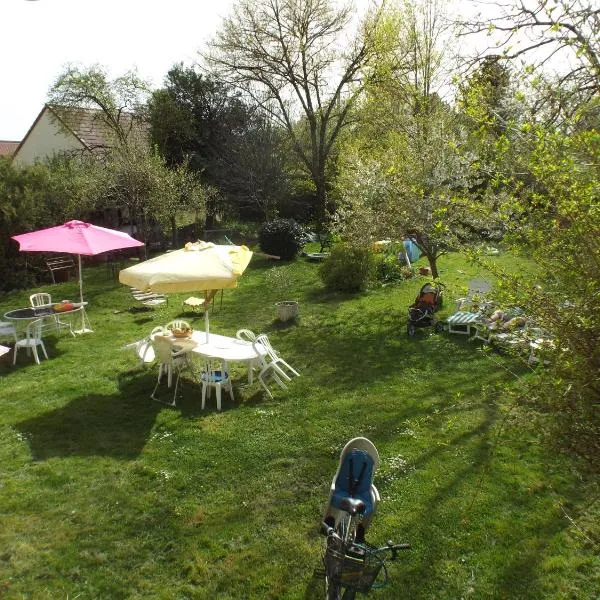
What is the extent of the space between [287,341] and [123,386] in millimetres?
3531

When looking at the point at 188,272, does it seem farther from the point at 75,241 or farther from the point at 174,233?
the point at 174,233

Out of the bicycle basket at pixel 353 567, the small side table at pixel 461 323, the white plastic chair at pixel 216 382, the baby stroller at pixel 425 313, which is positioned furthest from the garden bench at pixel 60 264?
the bicycle basket at pixel 353 567

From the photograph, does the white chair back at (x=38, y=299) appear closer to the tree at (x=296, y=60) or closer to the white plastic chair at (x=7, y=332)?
the white plastic chair at (x=7, y=332)

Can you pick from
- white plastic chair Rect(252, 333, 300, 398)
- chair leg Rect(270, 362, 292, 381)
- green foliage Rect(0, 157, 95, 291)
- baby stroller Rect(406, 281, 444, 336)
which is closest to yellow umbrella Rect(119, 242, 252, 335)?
white plastic chair Rect(252, 333, 300, 398)

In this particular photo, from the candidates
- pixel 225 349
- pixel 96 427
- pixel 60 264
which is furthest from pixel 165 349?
pixel 60 264

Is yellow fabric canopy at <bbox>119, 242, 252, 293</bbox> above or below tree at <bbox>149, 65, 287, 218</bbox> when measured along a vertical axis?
below

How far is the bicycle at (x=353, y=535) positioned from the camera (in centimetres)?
348

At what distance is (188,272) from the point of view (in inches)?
300

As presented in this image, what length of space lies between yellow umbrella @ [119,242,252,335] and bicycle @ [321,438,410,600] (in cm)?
376

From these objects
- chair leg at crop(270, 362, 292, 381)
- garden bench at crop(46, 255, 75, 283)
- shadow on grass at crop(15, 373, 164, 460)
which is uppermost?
garden bench at crop(46, 255, 75, 283)

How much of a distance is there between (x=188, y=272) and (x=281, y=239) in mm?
12039

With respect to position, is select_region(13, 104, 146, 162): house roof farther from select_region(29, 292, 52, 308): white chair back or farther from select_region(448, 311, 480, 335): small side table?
select_region(448, 311, 480, 335): small side table

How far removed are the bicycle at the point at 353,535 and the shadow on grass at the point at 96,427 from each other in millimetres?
3103

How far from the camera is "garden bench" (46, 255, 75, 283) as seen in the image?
17.4 m
